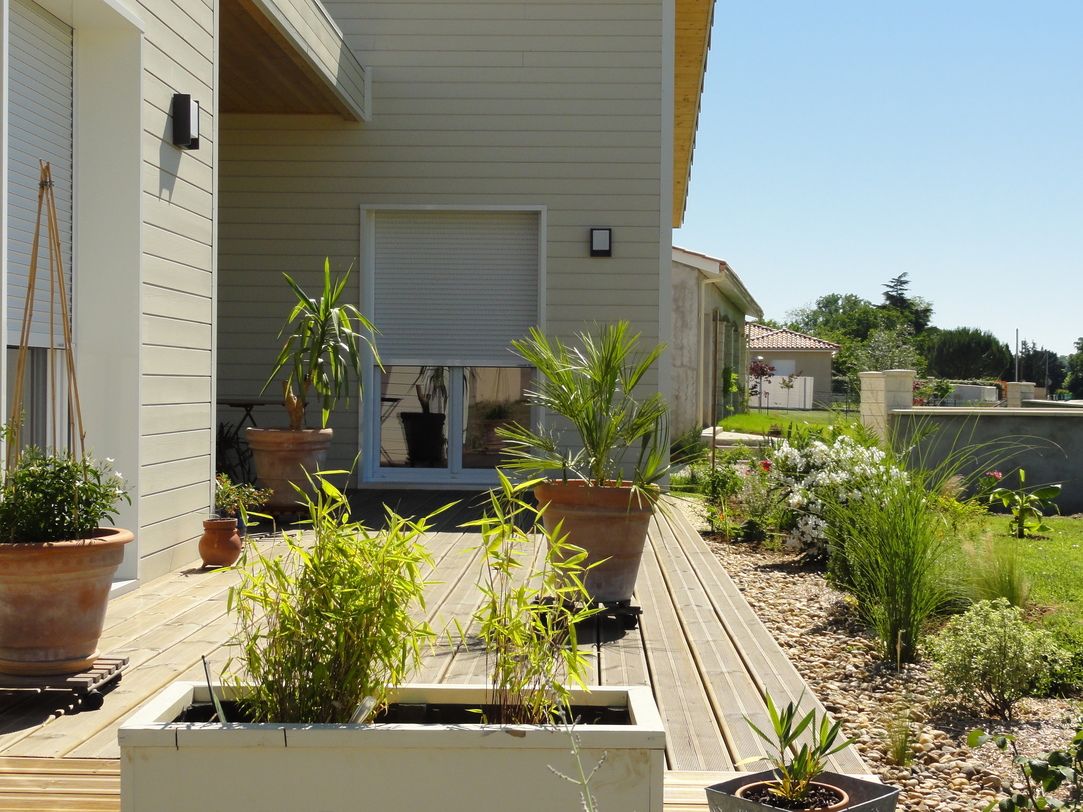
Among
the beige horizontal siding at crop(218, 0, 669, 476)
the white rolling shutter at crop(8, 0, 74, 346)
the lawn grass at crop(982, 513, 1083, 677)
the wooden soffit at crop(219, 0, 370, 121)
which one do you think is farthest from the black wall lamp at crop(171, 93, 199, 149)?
the lawn grass at crop(982, 513, 1083, 677)

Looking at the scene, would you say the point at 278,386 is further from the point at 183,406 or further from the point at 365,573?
the point at 365,573

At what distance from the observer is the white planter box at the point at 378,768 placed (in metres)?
1.93

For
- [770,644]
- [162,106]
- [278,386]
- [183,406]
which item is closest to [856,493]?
[770,644]

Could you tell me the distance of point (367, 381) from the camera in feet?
30.6

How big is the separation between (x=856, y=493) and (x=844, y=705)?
224 cm

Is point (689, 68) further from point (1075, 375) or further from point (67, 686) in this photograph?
point (1075, 375)

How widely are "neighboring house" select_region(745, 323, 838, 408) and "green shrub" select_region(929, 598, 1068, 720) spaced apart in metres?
32.8

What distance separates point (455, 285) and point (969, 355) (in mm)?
39639

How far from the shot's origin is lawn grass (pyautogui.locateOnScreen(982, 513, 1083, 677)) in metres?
4.59

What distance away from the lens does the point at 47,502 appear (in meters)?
3.35

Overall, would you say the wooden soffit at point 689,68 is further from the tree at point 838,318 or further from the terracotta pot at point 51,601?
the tree at point 838,318

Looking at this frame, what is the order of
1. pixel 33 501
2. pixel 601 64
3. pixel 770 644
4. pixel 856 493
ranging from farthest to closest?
1. pixel 601 64
2. pixel 856 493
3. pixel 770 644
4. pixel 33 501

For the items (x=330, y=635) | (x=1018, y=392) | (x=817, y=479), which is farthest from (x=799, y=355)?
(x=330, y=635)

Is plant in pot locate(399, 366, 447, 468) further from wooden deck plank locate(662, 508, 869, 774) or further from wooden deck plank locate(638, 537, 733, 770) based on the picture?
wooden deck plank locate(638, 537, 733, 770)
